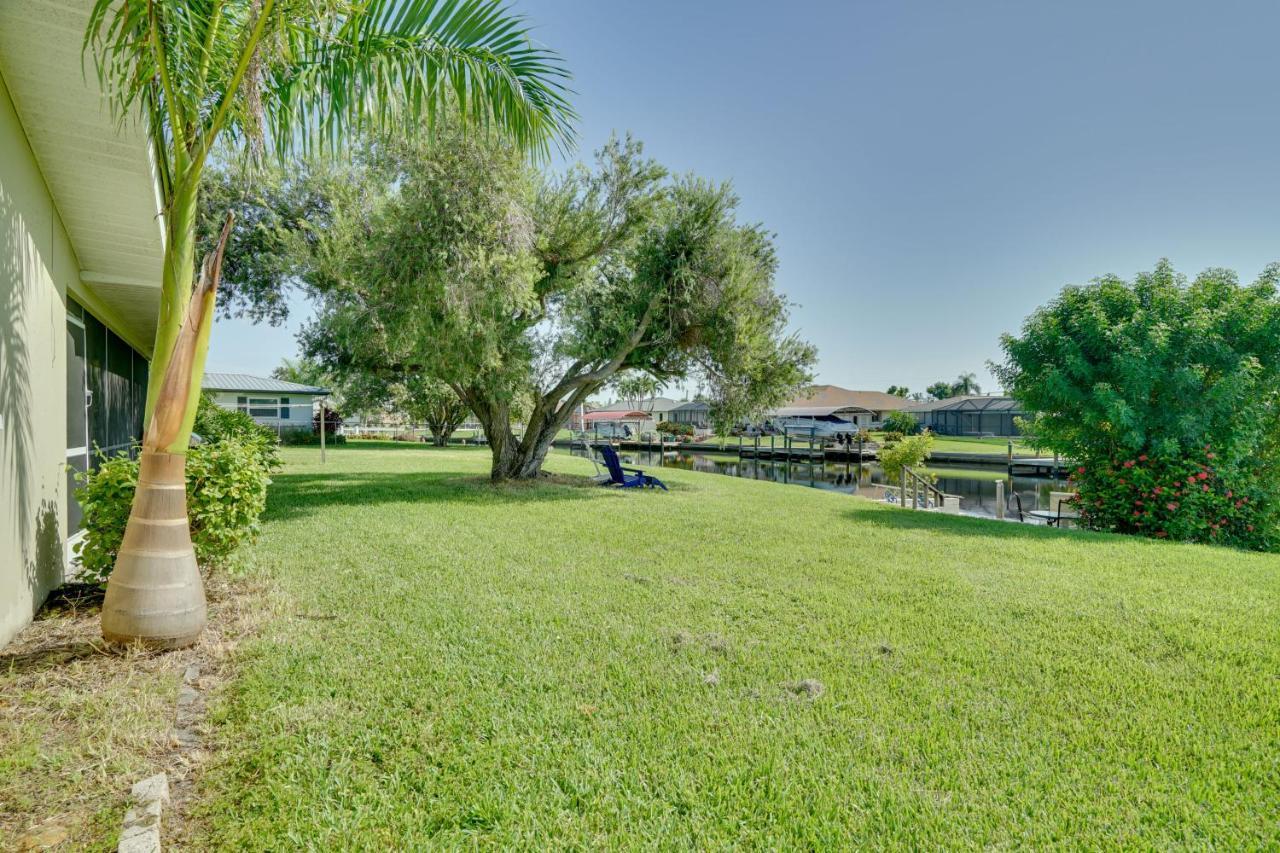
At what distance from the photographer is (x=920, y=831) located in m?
2.03

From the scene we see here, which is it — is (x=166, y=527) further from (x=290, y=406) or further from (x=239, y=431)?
(x=290, y=406)

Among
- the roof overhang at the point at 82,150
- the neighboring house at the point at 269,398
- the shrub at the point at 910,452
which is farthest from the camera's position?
the neighboring house at the point at 269,398

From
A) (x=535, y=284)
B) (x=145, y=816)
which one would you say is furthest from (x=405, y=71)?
(x=535, y=284)

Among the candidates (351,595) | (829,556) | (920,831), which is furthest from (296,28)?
(829,556)

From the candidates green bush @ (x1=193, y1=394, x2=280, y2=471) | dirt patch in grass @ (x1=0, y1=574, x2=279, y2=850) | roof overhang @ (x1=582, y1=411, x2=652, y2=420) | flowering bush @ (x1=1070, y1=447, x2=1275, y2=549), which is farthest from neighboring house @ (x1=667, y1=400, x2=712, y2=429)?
dirt patch in grass @ (x1=0, y1=574, x2=279, y2=850)

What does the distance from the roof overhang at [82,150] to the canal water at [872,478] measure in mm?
14038

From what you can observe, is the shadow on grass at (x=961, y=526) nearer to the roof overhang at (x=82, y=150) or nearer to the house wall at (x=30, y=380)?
the house wall at (x=30, y=380)

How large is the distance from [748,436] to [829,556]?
49498mm

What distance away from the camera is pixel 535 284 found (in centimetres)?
1230

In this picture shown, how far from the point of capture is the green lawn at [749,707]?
82.4 inches

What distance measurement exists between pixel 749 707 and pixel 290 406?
36.3 m

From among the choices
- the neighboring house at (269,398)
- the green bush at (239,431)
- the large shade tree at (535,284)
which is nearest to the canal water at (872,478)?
the large shade tree at (535,284)

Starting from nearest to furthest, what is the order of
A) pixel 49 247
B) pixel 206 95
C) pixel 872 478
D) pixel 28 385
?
1. pixel 206 95
2. pixel 28 385
3. pixel 49 247
4. pixel 872 478

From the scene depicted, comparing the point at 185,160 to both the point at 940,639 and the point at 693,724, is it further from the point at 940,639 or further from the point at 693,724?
the point at 940,639
